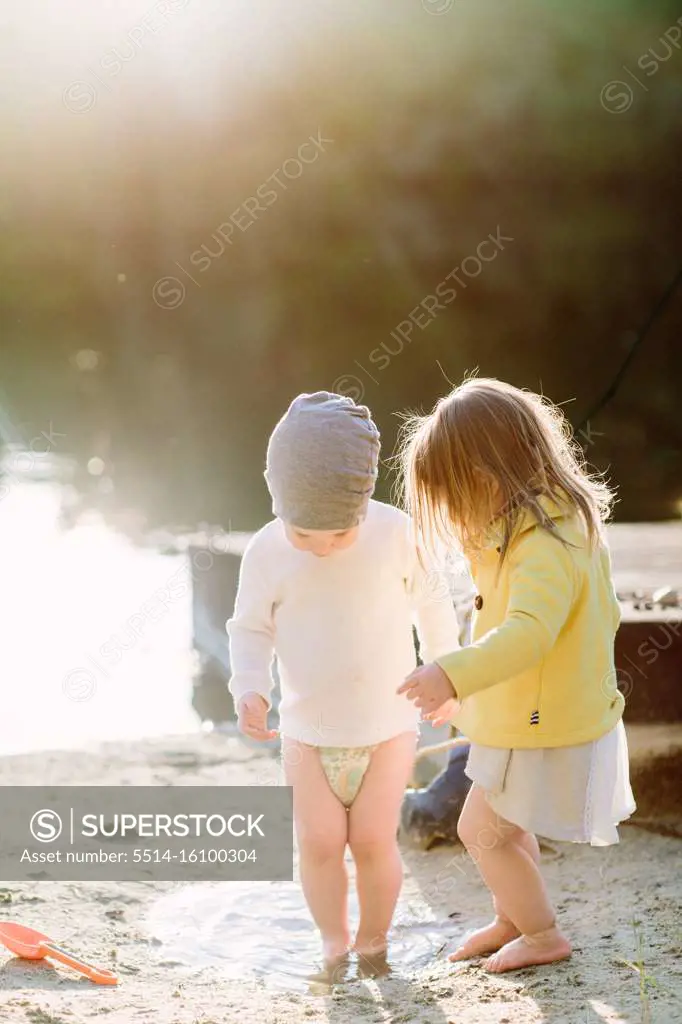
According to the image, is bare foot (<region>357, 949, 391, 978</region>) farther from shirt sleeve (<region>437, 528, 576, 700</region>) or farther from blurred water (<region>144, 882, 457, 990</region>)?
shirt sleeve (<region>437, 528, 576, 700</region>)

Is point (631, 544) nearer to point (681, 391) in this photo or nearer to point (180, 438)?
point (681, 391)

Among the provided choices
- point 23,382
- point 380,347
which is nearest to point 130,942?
point 380,347

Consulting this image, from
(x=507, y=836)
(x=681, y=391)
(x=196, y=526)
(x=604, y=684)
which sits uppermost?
(x=681, y=391)

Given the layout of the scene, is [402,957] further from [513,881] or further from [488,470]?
[488,470]

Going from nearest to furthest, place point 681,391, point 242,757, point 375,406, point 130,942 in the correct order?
point 130,942
point 242,757
point 681,391
point 375,406

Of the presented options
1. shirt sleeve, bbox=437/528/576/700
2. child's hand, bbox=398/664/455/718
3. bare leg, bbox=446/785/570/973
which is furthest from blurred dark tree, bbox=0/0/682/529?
child's hand, bbox=398/664/455/718

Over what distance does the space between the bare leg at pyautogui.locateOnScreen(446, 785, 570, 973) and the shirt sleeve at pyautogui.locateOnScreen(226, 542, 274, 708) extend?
0.43 metres

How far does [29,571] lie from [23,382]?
3045mm

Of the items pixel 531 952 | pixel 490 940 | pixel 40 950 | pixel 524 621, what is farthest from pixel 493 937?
pixel 40 950

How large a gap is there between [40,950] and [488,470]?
1.14m

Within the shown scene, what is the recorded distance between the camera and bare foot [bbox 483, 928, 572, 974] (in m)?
1.95

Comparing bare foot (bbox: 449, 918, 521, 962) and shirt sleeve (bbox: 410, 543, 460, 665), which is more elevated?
shirt sleeve (bbox: 410, 543, 460, 665)

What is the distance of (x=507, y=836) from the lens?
1912mm

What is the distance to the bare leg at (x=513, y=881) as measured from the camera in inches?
75.4
